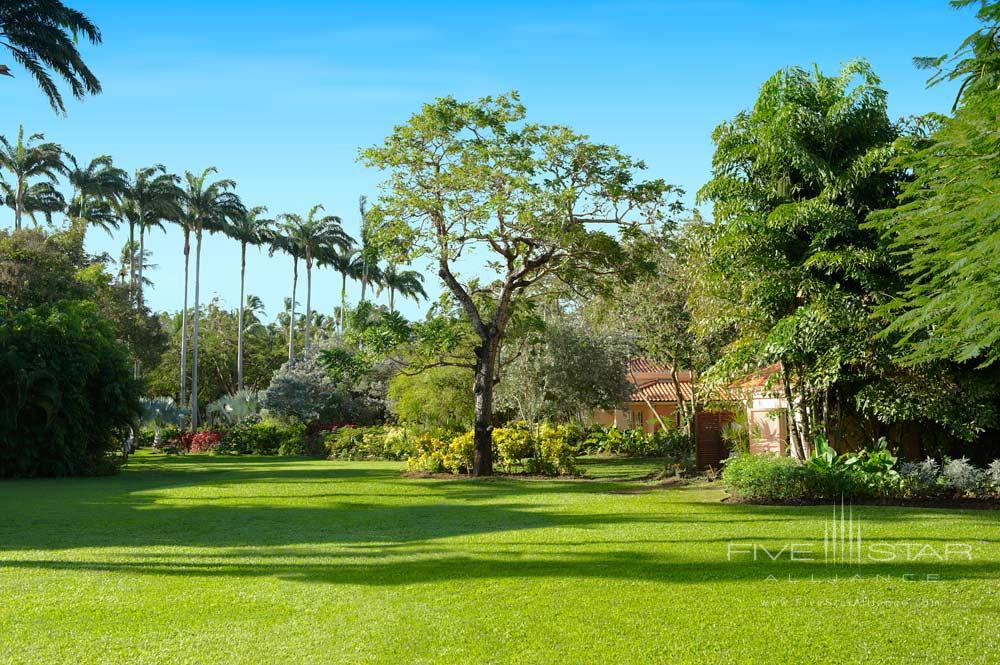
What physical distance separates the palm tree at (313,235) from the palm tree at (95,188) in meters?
11.7

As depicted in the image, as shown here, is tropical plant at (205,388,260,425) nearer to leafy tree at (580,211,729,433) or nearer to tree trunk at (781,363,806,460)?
leafy tree at (580,211,729,433)

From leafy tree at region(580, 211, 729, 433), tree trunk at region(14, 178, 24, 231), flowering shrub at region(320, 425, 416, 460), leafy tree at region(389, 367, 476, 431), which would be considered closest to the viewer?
leafy tree at region(580, 211, 729, 433)

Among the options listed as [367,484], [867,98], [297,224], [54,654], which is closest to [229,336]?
[297,224]

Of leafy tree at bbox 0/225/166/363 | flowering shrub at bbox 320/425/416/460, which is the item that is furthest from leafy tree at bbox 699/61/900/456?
leafy tree at bbox 0/225/166/363

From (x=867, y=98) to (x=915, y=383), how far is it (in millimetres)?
5660

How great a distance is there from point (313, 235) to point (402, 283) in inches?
380

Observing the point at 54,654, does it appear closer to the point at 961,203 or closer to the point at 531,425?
the point at 961,203

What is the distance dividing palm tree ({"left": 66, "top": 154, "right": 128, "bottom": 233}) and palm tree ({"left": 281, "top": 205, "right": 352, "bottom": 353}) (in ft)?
38.2

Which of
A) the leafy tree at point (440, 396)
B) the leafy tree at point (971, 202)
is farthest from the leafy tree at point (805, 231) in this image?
the leafy tree at point (440, 396)

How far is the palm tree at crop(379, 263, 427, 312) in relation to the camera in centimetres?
6706

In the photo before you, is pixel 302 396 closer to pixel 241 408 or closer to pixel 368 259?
pixel 241 408

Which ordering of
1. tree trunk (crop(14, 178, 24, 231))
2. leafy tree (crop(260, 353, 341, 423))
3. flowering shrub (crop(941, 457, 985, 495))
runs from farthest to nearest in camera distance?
tree trunk (crop(14, 178, 24, 231)) → leafy tree (crop(260, 353, 341, 423)) → flowering shrub (crop(941, 457, 985, 495))

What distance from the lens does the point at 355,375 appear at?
2300 cm

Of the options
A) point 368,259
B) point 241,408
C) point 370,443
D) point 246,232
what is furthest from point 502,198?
point 246,232
